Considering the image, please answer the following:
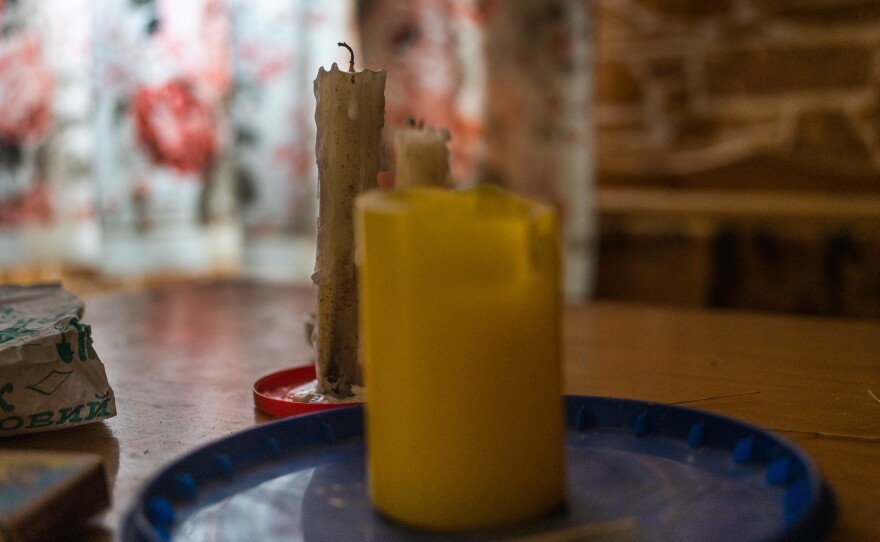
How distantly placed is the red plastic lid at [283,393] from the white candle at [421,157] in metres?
0.15

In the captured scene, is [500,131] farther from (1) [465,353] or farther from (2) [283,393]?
(1) [465,353]

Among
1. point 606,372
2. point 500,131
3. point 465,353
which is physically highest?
point 500,131

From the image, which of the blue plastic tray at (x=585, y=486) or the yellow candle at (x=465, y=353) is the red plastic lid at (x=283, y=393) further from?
the yellow candle at (x=465, y=353)

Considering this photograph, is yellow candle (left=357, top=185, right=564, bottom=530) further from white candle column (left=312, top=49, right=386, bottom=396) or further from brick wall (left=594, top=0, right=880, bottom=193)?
brick wall (left=594, top=0, right=880, bottom=193)

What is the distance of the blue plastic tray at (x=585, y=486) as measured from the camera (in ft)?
1.15

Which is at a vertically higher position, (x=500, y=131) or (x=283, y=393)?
(x=500, y=131)

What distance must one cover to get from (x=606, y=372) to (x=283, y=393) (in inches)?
11.2

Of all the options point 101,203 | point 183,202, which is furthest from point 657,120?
point 101,203

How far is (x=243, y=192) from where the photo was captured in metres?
2.40

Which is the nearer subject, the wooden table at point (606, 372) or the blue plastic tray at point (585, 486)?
the blue plastic tray at point (585, 486)

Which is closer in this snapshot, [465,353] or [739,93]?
[465,353]

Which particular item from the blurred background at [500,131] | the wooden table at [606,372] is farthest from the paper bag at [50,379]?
the blurred background at [500,131]

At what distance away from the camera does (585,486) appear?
1.33 feet

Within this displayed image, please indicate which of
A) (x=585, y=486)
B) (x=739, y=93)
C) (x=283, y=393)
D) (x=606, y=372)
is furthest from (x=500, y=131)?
(x=585, y=486)
